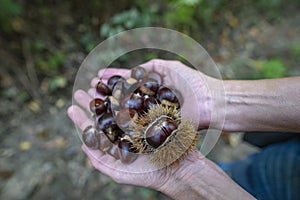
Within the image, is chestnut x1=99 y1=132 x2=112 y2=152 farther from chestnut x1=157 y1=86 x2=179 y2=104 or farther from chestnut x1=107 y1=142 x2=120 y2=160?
chestnut x1=157 y1=86 x2=179 y2=104

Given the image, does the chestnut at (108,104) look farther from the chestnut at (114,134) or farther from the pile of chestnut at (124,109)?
the chestnut at (114,134)

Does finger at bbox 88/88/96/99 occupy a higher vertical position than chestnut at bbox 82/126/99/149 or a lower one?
higher

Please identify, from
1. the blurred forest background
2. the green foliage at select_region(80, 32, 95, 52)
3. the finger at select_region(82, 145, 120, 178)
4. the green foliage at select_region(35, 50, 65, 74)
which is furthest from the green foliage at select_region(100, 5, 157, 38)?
the finger at select_region(82, 145, 120, 178)

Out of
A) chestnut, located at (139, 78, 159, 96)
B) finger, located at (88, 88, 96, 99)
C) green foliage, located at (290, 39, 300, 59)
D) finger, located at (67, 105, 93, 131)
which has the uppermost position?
chestnut, located at (139, 78, 159, 96)

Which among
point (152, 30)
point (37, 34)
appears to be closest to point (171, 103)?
point (152, 30)

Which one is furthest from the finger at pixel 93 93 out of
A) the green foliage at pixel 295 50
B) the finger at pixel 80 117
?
the green foliage at pixel 295 50

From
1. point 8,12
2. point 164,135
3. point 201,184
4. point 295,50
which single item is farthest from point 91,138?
point 295,50

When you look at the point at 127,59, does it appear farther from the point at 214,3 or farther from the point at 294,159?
the point at 294,159
